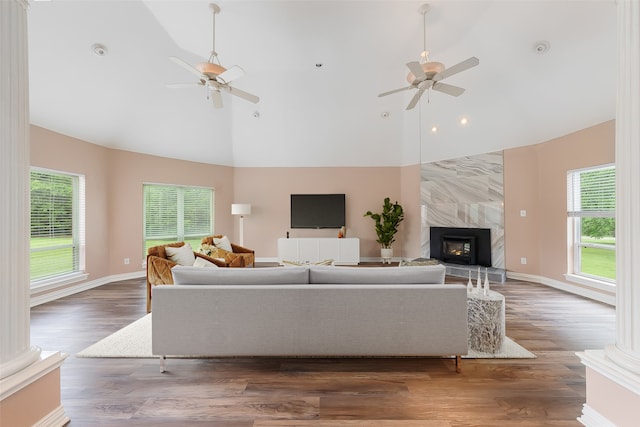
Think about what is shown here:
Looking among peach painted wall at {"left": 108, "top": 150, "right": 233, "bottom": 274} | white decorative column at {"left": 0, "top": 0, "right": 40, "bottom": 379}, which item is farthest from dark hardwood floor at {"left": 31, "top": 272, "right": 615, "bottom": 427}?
peach painted wall at {"left": 108, "top": 150, "right": 233, "bottom": 274}

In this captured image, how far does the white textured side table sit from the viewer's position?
8.24ft

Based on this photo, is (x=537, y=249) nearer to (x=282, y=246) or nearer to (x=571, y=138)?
(x=571, y=138)

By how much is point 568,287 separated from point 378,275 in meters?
4.40

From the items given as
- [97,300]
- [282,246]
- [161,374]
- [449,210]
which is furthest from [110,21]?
[449,210]

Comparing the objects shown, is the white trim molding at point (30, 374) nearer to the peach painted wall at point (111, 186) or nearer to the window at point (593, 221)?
the peach painted wall at point (111, 186)

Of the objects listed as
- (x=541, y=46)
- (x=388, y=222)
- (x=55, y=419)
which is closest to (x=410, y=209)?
(x=388, y=222)

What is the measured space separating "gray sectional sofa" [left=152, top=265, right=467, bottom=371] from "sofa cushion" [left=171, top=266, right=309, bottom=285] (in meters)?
0.08

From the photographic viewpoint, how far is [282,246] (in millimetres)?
7129

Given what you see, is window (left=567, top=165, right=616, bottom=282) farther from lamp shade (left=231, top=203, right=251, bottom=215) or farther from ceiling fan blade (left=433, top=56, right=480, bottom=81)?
lamp shade (left=231, top=203, right=251, bottom=215)

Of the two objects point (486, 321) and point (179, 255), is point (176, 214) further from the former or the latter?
point (486, 321)

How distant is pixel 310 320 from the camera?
2.27m

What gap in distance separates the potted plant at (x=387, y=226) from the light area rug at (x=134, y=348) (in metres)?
4.19

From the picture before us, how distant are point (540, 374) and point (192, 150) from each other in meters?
6.94

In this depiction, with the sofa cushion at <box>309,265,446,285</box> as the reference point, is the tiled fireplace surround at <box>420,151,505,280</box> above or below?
above
